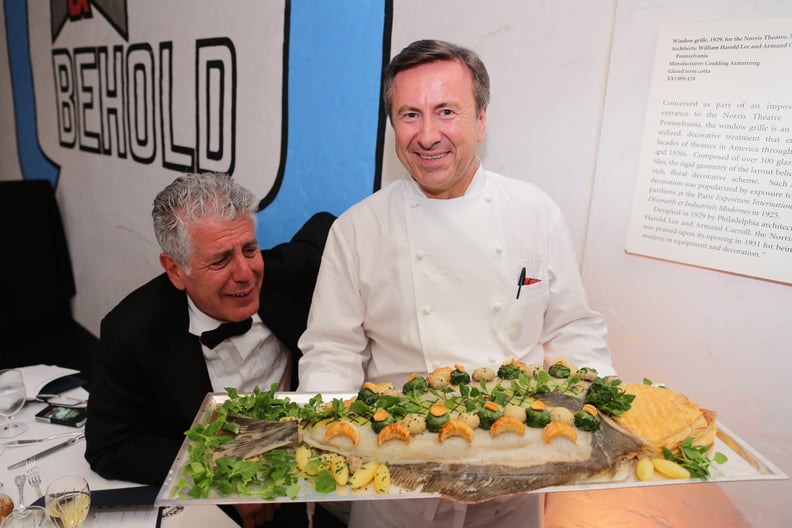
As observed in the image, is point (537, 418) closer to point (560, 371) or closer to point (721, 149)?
point (560, 371)

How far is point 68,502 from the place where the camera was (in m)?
1.22

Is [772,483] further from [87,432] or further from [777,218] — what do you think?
[87,432]

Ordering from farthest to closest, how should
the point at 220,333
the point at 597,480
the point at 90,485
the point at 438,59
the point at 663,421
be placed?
1. the point at 220,333
2. the point at 90,485
3. the point at 438,59
4. the point at 663,421
5. the point at 597,480

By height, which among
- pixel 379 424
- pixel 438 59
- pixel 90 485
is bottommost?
pixel 90 485

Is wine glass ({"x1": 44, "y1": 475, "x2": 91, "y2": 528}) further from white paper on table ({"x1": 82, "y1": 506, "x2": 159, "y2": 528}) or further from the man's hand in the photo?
the man's hand

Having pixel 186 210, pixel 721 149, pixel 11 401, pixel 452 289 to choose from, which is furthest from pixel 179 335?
pixel 721 149

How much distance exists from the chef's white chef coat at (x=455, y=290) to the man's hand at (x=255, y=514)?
0.46 metres

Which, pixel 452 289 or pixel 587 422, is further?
pixel 452 289

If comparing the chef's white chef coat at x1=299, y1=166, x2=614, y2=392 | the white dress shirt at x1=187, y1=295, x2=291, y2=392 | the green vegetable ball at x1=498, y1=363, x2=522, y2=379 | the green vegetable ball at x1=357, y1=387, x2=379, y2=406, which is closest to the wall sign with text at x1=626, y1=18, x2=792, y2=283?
the chef's white chef coat at x1=299, y1=166, x2=614, y2=392

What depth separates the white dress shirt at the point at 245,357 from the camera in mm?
1793

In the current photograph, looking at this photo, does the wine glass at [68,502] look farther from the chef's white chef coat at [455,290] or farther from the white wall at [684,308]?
the white wall at [684,308]

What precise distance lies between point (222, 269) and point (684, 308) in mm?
1377

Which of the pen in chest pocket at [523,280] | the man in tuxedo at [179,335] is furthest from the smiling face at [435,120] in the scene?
the man in tuxedo at [179,335]

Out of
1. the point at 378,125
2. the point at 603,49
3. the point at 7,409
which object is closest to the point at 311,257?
the point at 378,125
